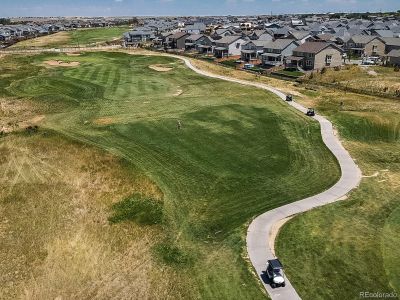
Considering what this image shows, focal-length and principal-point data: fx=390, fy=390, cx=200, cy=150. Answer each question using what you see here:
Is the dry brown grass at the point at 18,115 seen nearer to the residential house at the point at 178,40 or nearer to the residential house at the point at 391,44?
the residential house at the point at 178,40

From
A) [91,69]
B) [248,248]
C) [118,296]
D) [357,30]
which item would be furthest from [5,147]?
[357,30]

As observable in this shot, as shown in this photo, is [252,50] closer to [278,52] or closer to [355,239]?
[278,52]

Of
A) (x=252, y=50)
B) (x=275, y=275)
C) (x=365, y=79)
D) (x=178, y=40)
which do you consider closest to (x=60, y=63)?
(x=178, y=40)

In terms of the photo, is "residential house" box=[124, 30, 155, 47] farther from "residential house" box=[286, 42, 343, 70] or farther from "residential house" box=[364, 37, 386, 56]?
"residential house" box=[364, 37, 386, 56]

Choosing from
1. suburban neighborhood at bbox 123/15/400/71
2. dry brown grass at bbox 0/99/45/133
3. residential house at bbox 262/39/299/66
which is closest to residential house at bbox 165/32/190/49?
suburban neighborhood at bbox 123/15/400/71

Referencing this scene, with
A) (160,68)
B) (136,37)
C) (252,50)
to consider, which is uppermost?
(136,37)

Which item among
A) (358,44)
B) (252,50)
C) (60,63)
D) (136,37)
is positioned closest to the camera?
(60,63)

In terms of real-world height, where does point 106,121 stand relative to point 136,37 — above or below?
below
